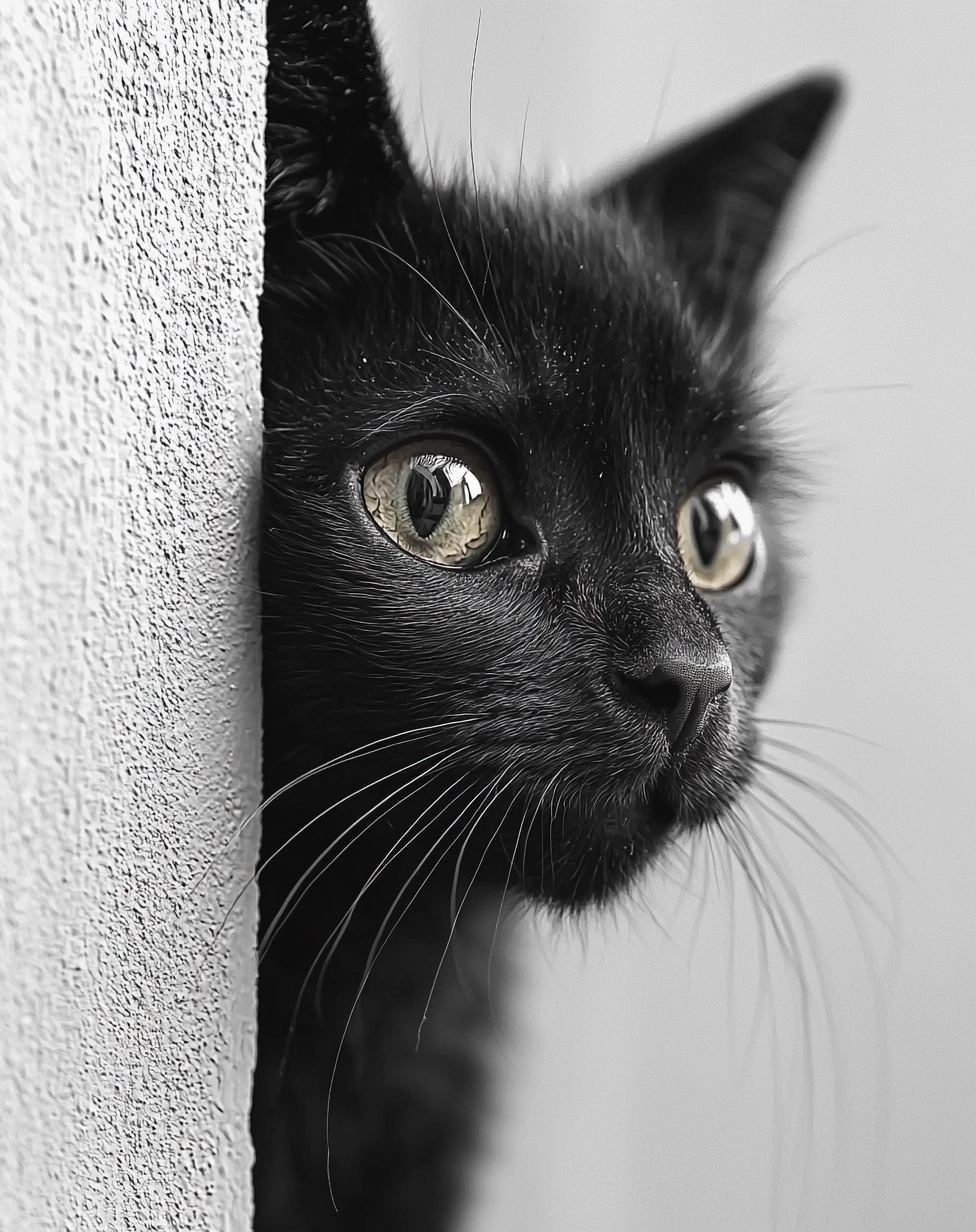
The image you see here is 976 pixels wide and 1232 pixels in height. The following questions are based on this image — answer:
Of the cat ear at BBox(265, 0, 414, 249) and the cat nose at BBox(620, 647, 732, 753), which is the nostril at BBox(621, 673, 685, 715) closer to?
the cat nose at BBox(620, 647, 732, 753)

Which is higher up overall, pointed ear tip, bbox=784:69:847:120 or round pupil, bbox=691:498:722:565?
pointed ear tip, bbox=784:69:847:120

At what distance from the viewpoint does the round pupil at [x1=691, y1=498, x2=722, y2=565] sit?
61 centimetres

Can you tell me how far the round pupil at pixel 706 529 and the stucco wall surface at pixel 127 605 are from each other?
11.0 inches

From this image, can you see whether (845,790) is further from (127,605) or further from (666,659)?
(127,605)

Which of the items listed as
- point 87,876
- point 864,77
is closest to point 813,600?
point 864,77

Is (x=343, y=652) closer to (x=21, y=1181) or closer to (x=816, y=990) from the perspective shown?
(x=21, y=1181)

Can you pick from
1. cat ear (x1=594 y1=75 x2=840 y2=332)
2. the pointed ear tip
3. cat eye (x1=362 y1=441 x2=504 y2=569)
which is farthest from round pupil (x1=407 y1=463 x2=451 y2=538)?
the pointed ear tip

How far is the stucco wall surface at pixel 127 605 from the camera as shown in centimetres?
30

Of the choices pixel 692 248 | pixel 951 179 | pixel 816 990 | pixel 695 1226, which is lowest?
pixel 695 1226

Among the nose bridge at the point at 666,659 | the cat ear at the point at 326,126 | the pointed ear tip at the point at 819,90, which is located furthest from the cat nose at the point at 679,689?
the pointed ear tip at the point at 819,90

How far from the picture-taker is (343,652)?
0.48 m

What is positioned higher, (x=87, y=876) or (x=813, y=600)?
(x=813, y=600)

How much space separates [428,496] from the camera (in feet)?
1.61

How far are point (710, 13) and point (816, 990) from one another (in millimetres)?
871
